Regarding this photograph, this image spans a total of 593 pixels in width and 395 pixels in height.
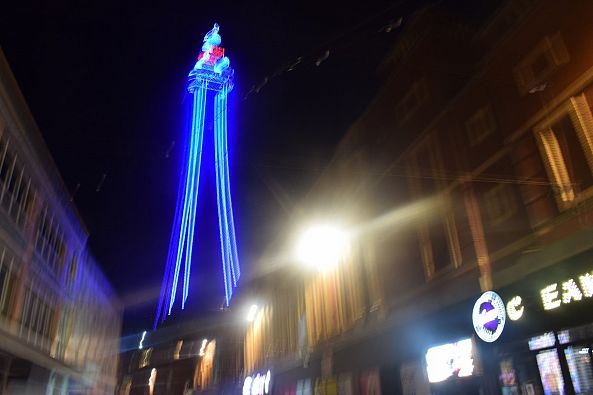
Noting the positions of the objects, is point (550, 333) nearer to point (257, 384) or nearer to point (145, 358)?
point (257, 384)

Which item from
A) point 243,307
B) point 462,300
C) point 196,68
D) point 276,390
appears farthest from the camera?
point 243,307

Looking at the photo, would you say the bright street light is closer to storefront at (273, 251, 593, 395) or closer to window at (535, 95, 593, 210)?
storefront at (273, 251, 593, 395)

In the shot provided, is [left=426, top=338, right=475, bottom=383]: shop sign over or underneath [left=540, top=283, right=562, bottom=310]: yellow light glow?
underneath

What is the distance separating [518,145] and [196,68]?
8656 mm

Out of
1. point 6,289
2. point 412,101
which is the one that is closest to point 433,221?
point 412,101

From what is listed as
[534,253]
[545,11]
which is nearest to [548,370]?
[534,253]

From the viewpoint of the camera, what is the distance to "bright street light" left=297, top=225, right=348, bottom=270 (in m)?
19.5

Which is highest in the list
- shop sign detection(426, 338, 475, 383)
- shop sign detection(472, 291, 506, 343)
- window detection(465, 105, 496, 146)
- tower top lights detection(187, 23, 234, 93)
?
tower top lights detection(187, 23, 234, 93)

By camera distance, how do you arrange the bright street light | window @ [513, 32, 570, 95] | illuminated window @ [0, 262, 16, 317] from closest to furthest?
window @ [513, 32, 570, 95] → illuminated window @ [0, 262, 16, 317] → the bright street light

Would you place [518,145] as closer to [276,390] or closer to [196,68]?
[196,68]

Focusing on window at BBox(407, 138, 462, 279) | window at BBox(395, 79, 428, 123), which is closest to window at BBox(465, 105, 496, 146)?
window at BBox(407, 138, 462, 279)

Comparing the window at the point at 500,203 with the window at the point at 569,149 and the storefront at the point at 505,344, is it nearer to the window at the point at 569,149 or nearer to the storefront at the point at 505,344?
the window at the point at 569,149

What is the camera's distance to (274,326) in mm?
27438

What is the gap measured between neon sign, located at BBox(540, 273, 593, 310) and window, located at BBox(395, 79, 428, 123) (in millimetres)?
7302
